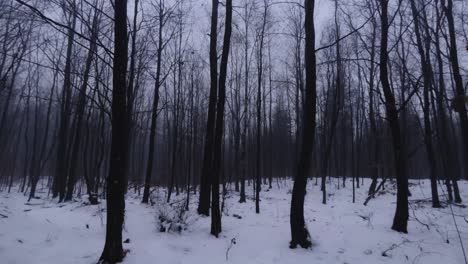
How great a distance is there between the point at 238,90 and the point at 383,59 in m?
9.55

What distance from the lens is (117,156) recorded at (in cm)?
404

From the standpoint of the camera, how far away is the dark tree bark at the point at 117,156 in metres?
4.01

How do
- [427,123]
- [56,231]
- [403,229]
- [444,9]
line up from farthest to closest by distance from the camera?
[427,123] → [444,9] → [403,229] → [56,231]

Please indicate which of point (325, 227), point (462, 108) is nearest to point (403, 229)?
point (325, 227)

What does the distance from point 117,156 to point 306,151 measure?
3.83 metres

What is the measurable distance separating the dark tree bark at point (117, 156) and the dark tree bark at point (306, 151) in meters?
3.45

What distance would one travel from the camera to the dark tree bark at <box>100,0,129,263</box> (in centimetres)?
401

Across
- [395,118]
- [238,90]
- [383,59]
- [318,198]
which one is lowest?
[318,198]

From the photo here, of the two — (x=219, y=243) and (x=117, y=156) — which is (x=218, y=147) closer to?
(x=219, y=243)

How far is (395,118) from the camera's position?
7.35 meters

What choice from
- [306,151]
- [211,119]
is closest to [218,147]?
[211,119]

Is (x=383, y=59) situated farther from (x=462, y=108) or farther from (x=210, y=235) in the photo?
(x=210, y=235)

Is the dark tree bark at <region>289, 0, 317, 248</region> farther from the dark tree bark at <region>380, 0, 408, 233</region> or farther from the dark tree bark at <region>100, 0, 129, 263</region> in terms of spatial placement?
the dark tree bark at <region>100, 0, 129, 263</region>

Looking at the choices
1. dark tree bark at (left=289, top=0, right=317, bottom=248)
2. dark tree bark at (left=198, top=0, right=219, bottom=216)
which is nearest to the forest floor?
dark tree bark at (left=289, top=0, right=317, bottom=248)
